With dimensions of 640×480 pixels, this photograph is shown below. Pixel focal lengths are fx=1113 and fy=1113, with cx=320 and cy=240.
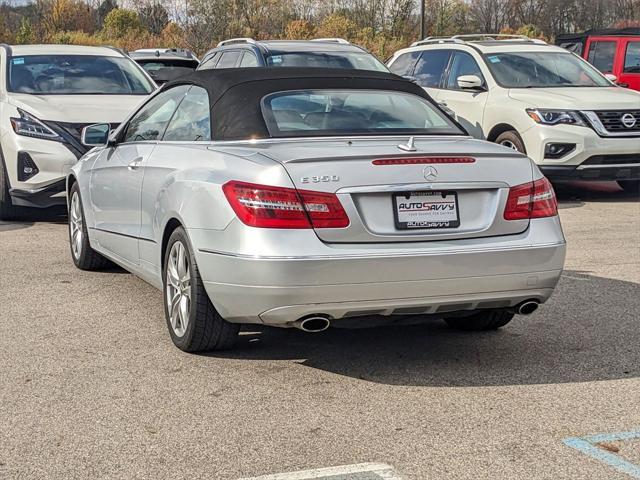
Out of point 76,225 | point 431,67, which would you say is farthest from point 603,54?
point 76,225

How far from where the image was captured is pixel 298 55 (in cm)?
1307

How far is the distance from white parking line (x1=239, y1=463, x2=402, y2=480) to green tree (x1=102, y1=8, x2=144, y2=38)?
4529 centimetres

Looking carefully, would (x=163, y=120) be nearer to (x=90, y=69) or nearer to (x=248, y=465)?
(x=248, y=465)

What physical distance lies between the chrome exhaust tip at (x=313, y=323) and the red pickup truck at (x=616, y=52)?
46.0ft

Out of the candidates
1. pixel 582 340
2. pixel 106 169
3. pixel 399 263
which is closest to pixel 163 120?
pixel 106 169

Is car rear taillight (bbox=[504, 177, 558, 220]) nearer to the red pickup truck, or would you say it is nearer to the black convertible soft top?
the black convertible soft top

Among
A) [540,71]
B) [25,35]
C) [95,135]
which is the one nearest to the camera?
[95,135]

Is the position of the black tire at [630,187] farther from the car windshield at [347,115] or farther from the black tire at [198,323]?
the black tire at [198,323]

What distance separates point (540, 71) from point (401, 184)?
9.13 metres

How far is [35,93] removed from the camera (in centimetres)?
1119

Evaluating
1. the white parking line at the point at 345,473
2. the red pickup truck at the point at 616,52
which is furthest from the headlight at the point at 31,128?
the red pickup truck at the point at 616,52

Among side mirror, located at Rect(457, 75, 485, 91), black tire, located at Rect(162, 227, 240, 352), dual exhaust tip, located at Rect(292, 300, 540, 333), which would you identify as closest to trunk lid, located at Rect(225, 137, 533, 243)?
dual exhaust tip, located at Rect(292, 300, 540, 333)

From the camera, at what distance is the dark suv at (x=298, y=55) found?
12992 mm

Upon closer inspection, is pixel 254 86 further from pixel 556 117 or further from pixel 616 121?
pixel 616 121
